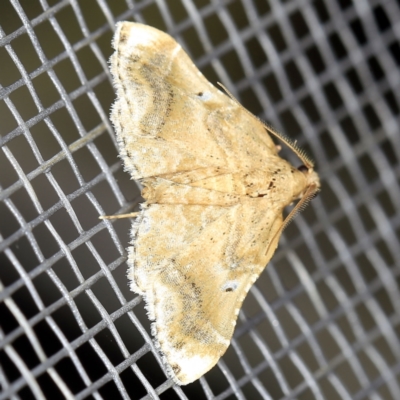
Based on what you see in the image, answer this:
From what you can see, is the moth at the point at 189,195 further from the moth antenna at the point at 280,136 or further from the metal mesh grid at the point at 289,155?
the metal mesh grid at the point at 289,155

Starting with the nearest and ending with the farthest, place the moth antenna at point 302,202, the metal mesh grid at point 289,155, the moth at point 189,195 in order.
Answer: the moth at point 189,195, the moth antenna at point 302,202, the metal mesh grid at point 289,155

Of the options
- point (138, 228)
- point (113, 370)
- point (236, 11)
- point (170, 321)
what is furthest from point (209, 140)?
point (236, 11)

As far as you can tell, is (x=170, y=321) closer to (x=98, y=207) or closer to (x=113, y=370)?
(x=113, y=370)

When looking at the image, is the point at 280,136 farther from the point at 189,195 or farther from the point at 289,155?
the point at 289,155

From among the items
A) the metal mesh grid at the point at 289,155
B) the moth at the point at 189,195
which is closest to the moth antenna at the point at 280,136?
the moth at the point at 189,195

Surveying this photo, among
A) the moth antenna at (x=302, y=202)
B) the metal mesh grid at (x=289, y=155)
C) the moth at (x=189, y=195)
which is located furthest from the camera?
the metal mesh grid at (x=289, y=155)

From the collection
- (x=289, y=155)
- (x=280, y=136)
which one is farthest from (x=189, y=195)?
(x=289, y=155)

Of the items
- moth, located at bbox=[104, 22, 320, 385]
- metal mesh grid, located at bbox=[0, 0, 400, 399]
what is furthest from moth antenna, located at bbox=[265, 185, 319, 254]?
metal mesh grid, located at bbox=[0, 0, 400, 399]

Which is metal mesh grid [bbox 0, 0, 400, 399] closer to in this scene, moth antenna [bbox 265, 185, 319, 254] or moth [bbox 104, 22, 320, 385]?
moth [bbox 104, 22, 320, 385]
